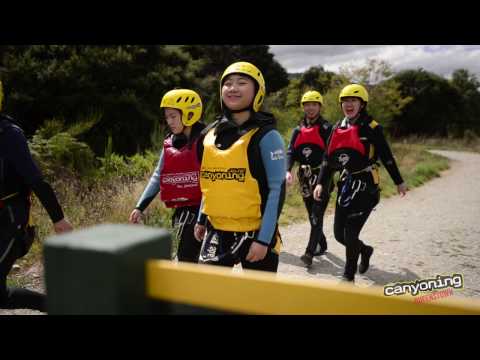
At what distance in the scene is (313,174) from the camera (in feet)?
21.6

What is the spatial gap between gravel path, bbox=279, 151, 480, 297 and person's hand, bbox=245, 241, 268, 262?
2898 millimetres

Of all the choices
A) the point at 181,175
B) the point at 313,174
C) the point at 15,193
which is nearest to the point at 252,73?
the point at 181,175

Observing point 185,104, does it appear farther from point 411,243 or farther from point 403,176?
point 403,176

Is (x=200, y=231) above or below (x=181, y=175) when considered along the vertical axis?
below

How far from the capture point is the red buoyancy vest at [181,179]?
3943mm

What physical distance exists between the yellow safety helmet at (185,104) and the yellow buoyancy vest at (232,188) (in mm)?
1123

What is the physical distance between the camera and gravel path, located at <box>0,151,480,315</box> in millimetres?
5719

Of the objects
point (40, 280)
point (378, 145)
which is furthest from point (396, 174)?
point (40, 280)

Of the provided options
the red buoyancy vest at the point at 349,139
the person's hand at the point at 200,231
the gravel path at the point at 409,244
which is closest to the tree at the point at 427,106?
the gravel path at the point at 409,244

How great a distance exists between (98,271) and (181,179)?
280 cm

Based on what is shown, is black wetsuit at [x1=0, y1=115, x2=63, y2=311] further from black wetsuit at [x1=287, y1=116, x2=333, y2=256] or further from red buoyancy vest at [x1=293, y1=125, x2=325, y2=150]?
red buoyancy vest at [x1=293, y1=125, x2=325, y2=150]

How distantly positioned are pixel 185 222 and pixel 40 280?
2.30 meters

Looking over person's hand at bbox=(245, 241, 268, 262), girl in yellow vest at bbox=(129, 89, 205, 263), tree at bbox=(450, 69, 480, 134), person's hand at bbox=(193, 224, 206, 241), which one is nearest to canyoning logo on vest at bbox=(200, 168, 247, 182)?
person's hand at bbox=(245, 241, 268, 262)

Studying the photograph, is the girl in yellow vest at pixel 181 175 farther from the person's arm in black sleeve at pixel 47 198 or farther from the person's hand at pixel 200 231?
the person's arm in black sleeve at pixel 47 198
